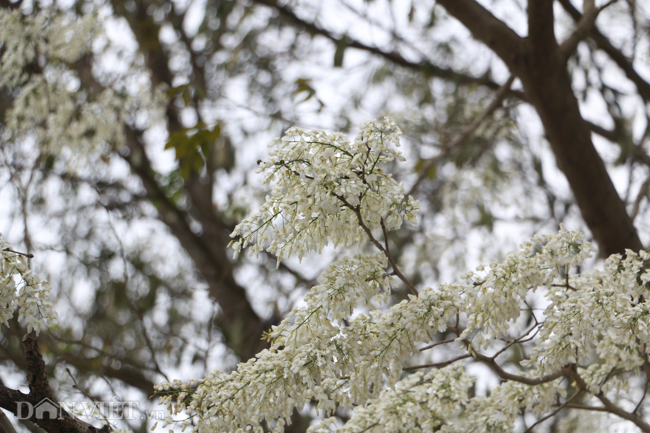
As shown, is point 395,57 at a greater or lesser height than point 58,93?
greater

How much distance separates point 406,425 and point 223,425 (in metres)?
0.52

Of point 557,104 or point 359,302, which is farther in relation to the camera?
point 557,104

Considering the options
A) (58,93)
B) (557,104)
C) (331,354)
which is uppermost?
(58,93)

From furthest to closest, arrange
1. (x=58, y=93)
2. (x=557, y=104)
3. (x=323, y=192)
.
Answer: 1. (x=58, y=93)
2. (x=557, y=104)
3. (x=323, y=192)

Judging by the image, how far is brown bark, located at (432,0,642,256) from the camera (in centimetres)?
237

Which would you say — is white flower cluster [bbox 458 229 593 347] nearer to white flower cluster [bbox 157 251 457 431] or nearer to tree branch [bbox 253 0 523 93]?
white flower cluster [bbox 157 251 457 431]

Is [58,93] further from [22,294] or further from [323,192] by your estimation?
[323,192]

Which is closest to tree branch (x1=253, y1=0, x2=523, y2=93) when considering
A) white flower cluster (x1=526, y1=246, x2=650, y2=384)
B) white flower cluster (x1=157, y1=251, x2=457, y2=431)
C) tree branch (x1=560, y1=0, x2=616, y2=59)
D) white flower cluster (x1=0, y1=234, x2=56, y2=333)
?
tree branch (x1=560, y1=0, x2=616, y2=59)

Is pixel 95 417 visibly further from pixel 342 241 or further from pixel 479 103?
pixel 479 103

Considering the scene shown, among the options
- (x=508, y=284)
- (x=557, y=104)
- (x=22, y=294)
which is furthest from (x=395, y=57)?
(x=22, y=294)

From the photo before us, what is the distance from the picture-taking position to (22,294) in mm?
1298

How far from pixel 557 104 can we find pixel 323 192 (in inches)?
61.0

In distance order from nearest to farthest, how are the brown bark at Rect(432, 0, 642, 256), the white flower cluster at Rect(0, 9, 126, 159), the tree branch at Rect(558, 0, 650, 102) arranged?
the brown bark at Rect(432, 0, 642, 256), the white flower cluster at Rect(0, 9, 126, 159), the tree branch at Rect(558, 0, 650, 102)

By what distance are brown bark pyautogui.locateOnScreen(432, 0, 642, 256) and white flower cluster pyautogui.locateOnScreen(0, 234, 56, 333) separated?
1907 millimetres
